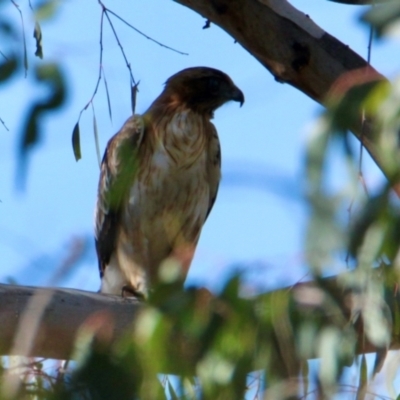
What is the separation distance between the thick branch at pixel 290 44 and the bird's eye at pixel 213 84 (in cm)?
143

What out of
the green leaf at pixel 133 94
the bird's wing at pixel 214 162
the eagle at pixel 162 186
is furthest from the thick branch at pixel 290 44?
the bird's wing at pixel 214 162

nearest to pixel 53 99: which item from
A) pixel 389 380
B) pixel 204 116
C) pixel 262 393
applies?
pixel 262 393

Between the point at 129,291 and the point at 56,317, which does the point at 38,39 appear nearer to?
the point at 56,317

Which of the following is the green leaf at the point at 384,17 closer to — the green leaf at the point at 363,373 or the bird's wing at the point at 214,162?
the green leaf at the point at 363,373

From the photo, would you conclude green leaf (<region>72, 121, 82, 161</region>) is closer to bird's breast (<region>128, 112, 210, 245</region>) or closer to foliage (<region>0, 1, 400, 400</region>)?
foliage (<region>0, 1, 400, 400</region>)

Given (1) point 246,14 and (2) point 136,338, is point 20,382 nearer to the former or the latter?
(2) point 136,338

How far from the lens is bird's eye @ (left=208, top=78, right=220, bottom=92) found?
454 centimetres

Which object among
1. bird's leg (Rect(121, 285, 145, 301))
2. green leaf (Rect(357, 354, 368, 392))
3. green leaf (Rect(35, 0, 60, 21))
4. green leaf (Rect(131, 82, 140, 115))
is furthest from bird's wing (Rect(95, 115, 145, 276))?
green leaf (Rect(357, 354, 368, 392))

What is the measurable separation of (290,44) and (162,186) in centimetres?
133

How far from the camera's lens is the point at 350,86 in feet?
4.32

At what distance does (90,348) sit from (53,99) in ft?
1.61

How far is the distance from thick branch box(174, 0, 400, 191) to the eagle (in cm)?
109

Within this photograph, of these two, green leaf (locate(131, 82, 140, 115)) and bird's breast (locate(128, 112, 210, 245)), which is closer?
green leaf (locate(131, 82, 140, 115))

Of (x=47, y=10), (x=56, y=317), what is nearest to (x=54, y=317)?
(x=56, y=317)
